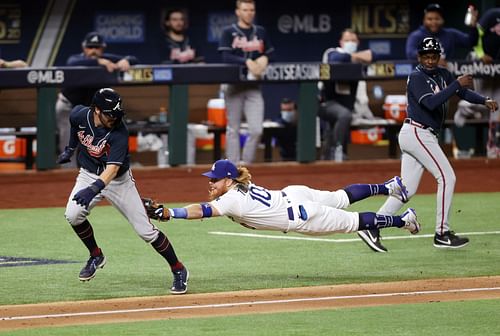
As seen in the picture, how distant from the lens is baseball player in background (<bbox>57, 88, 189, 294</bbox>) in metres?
8.66

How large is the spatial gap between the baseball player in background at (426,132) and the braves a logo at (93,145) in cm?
268

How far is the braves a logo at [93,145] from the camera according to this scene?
8.91 meters

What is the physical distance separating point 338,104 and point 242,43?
1396 mm

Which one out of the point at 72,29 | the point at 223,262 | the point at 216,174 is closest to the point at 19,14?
the point at 72,29

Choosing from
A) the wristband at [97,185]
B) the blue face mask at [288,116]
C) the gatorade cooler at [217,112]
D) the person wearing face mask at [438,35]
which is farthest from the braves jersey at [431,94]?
the blue face mask at [288,116]

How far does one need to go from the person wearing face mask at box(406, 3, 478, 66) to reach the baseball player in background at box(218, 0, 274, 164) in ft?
5.56

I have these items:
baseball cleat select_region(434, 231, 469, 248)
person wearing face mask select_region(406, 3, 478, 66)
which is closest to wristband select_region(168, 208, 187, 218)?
baseball cleat select_region(434, 231, 469, 248)

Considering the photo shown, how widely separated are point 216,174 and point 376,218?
127 centimetres

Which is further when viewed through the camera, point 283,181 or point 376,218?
point 283,181

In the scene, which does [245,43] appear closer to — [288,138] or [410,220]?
[288,138]

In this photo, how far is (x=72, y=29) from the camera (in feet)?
57.4

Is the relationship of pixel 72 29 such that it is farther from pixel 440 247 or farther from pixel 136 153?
pixel 440 247

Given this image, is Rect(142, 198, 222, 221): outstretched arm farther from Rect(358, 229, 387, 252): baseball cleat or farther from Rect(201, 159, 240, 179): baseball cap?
Rect(358, 229, 387, 252): baseball cleat

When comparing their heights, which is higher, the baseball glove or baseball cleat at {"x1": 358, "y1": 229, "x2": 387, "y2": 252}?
the baseball glove
